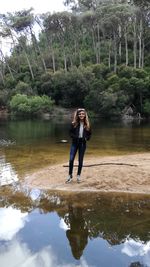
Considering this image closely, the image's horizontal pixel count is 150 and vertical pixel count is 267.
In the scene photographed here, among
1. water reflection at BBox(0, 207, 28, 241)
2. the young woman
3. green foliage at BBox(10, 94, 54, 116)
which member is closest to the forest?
green foliage at BBox(10, 94, 54, 116)

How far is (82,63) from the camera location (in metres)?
61.5

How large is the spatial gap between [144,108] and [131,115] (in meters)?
1.93

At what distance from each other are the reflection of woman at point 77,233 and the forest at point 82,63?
40223 millimetres

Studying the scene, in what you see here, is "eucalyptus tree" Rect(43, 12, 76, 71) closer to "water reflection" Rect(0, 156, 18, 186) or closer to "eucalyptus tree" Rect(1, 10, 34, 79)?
"eucalyptus tree" Rect(1, 10, 34, 79)

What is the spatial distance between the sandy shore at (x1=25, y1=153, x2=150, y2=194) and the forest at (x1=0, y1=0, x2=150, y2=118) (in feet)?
120

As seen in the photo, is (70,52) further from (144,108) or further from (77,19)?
(144,108)

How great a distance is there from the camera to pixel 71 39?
213ft

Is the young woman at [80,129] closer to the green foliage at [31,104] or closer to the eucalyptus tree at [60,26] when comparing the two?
the green foliage at [31,104]

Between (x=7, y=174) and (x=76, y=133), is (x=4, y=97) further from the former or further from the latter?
(x=76, y=133)

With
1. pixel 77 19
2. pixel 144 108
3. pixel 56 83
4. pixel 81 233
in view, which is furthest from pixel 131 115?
pixel 81 233

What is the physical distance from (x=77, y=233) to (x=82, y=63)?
187 feet

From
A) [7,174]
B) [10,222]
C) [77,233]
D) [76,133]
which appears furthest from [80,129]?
[77,233]

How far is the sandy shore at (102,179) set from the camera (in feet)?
29.5

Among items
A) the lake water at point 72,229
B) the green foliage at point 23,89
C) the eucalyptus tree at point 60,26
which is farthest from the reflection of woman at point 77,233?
the eucalyptus tree at point 60,26
